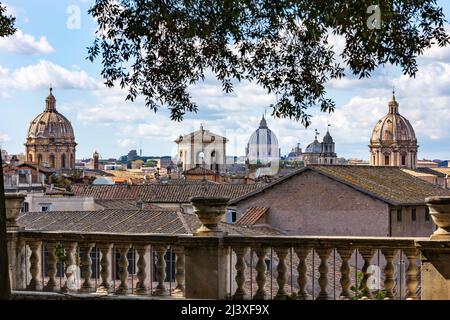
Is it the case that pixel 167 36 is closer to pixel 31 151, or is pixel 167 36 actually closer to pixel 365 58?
pixel 365 58

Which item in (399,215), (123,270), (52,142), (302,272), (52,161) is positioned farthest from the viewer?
(52,161)

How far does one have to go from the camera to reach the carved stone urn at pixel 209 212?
10.1 metres

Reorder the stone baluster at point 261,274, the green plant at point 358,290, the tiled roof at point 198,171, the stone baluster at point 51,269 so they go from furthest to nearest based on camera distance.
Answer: the tiled roof at point 198,171, the stone baluster at point 51,269, the stone baluster at point 261,274, the green plant at point 358,290

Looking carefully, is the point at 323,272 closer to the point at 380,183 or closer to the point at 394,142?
the point at 380,183

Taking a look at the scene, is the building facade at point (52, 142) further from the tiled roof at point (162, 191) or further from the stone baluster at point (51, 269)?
the stone baluster at point (51, 269)

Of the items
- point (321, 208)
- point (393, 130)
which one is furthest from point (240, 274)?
point (393, 130)

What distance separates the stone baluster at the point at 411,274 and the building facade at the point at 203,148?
1378 centimetres

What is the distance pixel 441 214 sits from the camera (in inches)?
360

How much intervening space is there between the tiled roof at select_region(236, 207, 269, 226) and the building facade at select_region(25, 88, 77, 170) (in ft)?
321

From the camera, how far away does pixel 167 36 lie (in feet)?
34.9

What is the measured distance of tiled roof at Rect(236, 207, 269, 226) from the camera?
45216 mm

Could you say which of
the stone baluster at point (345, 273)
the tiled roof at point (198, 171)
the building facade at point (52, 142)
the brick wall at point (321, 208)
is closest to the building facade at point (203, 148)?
the tiled roof at point (198, 171)

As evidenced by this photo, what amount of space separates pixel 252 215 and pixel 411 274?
36.4 m

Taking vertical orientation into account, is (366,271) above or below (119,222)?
above
